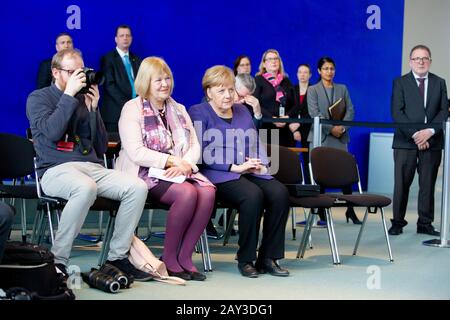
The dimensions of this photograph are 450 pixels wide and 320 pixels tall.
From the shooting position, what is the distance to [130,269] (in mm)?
4832

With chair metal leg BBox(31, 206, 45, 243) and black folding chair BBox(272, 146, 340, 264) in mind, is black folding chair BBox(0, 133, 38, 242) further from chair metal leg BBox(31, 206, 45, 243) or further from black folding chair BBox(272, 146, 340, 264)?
black folding chair BBox(272, 146, 340, 264)

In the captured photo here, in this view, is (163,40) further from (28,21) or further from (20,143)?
(20,143)

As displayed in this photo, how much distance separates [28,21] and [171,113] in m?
3.89

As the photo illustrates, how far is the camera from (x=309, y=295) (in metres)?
4.53

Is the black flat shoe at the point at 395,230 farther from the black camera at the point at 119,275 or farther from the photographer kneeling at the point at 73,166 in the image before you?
the black camera at the point at 119,275

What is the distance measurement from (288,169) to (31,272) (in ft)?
7.88

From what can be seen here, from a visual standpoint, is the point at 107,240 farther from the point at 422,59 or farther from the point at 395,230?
the point at 422,59

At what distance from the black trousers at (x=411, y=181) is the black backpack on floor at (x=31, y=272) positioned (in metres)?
3.94

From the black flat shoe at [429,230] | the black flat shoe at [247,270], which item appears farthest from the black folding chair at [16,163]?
the black flat shoe at [429,230]

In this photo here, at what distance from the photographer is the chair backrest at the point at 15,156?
5.30 metres

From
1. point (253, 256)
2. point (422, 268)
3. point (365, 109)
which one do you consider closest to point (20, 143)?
point (253, 256)

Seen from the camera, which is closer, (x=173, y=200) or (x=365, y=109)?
(x=173, y=200)

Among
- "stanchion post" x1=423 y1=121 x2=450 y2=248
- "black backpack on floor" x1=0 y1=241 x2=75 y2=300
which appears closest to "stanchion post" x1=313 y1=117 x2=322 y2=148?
"stanchion post" x1=423 y1=121 x2=450 y2=248

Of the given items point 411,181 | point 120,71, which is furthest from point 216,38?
point 411,181
